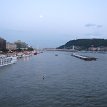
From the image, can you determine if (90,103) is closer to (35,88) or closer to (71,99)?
(71,99)

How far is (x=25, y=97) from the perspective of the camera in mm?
28641

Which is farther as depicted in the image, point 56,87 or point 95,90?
point 56,87

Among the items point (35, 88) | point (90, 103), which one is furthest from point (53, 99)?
point (35, 88)

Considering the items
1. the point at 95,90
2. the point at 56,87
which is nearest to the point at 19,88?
the point at 56,87

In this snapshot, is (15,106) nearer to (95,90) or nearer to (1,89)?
(1,89)

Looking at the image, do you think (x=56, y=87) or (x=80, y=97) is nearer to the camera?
(x=80, y=97)

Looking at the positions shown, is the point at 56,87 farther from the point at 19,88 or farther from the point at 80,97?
the point at 80,97

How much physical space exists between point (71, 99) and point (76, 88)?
22.3ft

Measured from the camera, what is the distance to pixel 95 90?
109ft

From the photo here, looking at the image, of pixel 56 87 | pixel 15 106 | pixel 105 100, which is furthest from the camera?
pixel 56 87

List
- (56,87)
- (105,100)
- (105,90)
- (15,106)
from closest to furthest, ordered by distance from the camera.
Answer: (15,106) < (105,100) < (105,90) < (56,87)

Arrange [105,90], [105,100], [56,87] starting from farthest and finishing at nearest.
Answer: [56,87] → [105,90] → [105,100]

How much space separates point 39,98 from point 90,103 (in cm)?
520

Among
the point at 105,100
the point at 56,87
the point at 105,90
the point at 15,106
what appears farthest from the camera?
the point at 56,87
